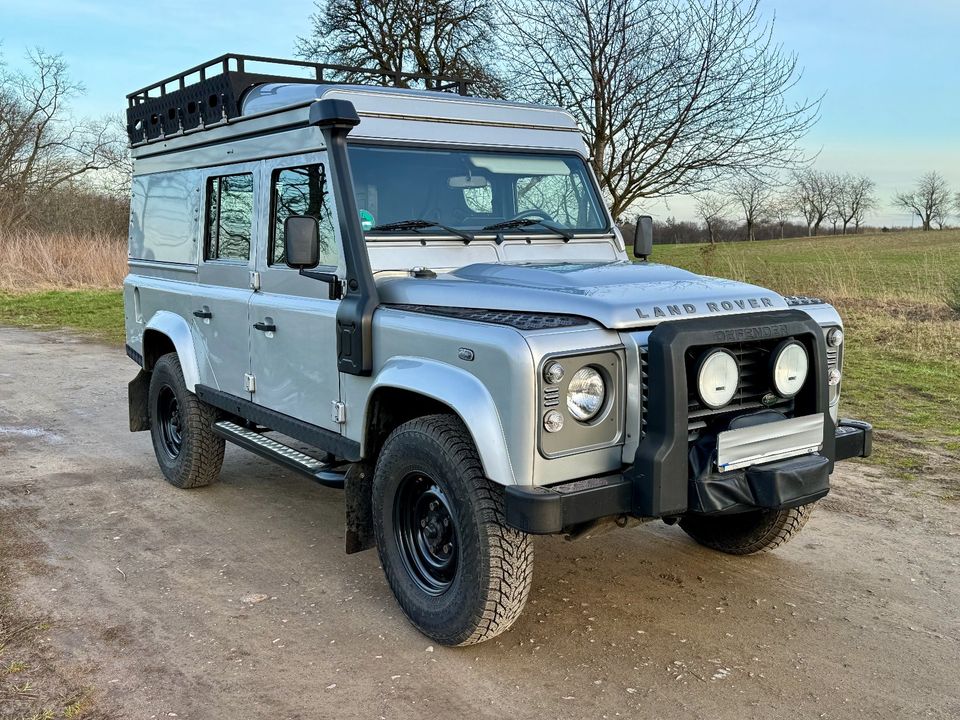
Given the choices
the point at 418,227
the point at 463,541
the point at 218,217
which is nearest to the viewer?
the point at 463,541

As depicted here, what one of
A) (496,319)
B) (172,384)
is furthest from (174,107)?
(496,319)

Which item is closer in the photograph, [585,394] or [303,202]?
[585,394]

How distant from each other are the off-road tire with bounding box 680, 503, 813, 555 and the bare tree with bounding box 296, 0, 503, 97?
14.8m

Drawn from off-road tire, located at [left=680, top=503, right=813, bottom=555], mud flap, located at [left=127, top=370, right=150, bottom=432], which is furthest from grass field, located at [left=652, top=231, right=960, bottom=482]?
mud flap, located at [left=127, top=370, right=150, bottom=432]

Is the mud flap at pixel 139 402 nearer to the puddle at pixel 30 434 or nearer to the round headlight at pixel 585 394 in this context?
the puddle at pixel 30 434

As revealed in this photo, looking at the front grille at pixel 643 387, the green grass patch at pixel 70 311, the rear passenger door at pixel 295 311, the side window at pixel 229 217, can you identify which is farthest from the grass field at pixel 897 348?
the green grass patch at pixel 70 311

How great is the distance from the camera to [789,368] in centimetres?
363

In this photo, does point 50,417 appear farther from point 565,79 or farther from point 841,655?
point 565,79

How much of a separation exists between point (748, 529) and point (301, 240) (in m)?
2.77

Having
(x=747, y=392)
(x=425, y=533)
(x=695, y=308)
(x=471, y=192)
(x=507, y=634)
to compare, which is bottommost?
(x=507, y=634)

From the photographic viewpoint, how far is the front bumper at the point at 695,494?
10.4ft

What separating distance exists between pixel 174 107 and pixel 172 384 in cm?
186

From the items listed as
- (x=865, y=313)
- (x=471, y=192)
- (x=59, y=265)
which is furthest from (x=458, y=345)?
(x=59, y=265)

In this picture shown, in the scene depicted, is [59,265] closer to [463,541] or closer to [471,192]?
[471,192]
